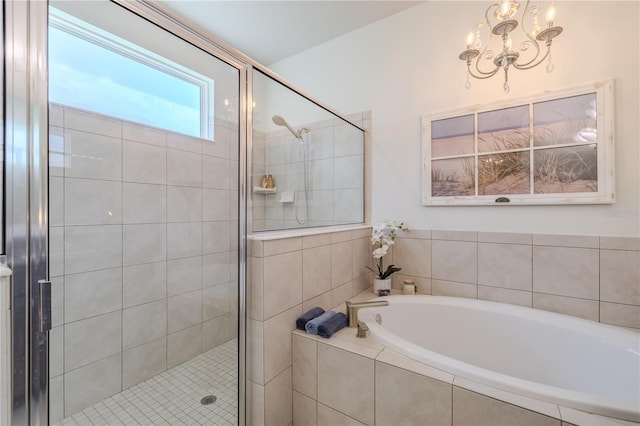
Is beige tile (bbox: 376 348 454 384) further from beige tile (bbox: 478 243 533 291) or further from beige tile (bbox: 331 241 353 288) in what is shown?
beige tile (bbox: 478 243 533 291)

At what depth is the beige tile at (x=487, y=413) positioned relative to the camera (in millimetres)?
907

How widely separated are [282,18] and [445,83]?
4.52 feet

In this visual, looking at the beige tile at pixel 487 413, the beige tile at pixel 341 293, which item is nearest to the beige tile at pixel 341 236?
the beige tile at pixel 341 293

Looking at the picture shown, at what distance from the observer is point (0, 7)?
0.80 metres

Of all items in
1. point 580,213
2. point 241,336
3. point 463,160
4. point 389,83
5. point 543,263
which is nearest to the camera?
point 241,336

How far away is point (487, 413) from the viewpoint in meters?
0.97

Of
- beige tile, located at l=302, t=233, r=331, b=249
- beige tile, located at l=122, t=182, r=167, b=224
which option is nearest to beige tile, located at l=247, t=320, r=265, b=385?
beige tile, located at l=302, t=233, r=331, b=249

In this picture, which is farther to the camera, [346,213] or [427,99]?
[346,213]

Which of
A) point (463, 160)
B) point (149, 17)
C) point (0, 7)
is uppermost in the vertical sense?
point (149, 17)

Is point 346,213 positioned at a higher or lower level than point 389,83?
lower

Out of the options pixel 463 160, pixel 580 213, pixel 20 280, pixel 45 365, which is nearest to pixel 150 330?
pixel 45 365

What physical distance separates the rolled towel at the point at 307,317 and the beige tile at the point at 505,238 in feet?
3.90

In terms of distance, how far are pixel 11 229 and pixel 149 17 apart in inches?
33.8

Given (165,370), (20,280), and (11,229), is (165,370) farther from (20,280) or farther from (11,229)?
(11,229)
